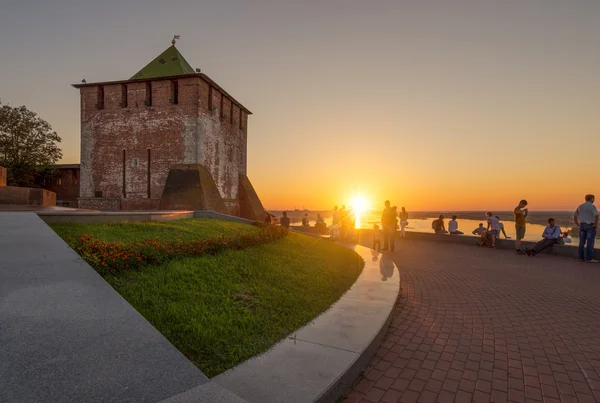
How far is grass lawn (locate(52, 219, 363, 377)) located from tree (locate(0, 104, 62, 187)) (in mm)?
30163

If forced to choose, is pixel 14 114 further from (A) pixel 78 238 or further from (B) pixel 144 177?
(A) pixel 78 238

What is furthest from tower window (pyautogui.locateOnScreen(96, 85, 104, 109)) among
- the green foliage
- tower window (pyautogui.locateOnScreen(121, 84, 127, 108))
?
the green foliage

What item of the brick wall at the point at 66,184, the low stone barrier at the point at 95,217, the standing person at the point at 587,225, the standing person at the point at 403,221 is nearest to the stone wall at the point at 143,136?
the brick wall at the point at 66,184

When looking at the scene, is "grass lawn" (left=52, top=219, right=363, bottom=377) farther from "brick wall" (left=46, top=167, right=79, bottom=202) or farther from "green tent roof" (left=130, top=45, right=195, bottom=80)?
"brick wall" (left=46, top=167, right=79, bottom=202)

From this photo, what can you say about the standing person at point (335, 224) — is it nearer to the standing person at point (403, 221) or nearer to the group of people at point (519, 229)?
the group of people at point (519, 229)

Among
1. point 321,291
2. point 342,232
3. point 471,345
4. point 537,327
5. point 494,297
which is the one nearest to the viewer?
point 471,345

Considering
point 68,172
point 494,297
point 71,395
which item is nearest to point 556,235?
point 494,297

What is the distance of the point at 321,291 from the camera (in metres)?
5.88

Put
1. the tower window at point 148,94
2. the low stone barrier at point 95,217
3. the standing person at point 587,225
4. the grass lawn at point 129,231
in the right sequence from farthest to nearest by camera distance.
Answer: the tower window at point 148,94 < the standing person at point 587,225 < the low stone barrier at point 95,217 < the grass lawn at point 129,231

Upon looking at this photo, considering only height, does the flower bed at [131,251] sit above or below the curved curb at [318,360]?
above

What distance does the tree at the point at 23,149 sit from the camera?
28766 mm

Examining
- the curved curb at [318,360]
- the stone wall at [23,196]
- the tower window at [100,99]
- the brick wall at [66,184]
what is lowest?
the curved curb at [318,360]

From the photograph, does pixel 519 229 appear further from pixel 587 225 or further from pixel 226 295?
pixel 226 295

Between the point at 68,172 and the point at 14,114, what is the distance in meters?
8.39
